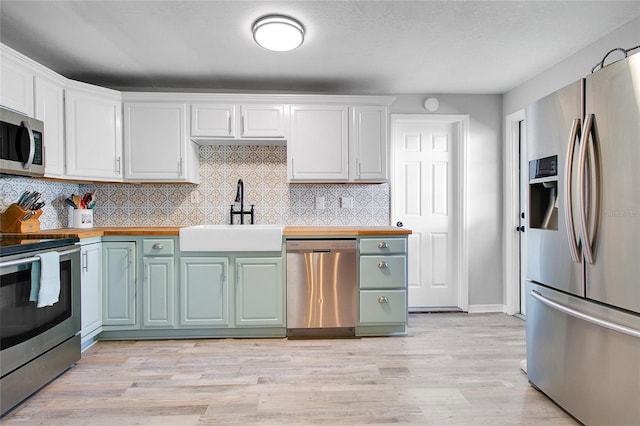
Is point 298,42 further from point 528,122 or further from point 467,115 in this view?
point 467,115

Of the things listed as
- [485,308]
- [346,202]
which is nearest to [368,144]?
[346,202]

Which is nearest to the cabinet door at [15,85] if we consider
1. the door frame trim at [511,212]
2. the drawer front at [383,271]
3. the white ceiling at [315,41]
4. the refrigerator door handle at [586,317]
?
the white ceiling at [315,41]

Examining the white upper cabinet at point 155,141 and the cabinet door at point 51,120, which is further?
the white upper cabinet at point 155,141

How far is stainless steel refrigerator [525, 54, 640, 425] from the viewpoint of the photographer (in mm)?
1445

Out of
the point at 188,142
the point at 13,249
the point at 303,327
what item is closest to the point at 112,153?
the point at 188,142

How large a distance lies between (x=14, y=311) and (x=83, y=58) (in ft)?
6.47

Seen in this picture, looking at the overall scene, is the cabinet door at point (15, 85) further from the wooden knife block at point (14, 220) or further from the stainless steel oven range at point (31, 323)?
the stainless steel oven range at point (31, 323)

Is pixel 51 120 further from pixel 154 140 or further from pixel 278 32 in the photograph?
pixel 278 32

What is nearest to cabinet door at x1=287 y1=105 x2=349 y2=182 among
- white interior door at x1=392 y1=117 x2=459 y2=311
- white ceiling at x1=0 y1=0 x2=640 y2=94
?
white ceiling at x1=0 y1=0 x2=640 y2=94

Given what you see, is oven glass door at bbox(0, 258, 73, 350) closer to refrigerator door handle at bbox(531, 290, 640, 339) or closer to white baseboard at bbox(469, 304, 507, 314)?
refrigerator door handle at bbox(531, 290, 640, 339)

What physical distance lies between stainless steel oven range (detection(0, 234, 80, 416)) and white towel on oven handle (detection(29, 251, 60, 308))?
0.03m

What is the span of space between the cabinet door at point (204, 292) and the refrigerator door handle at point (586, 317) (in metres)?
2.20

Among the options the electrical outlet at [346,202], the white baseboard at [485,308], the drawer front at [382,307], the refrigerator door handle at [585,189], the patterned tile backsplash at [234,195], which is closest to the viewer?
the refrigerator door handle at [585,189]

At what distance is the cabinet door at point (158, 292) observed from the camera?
2.81 meters
